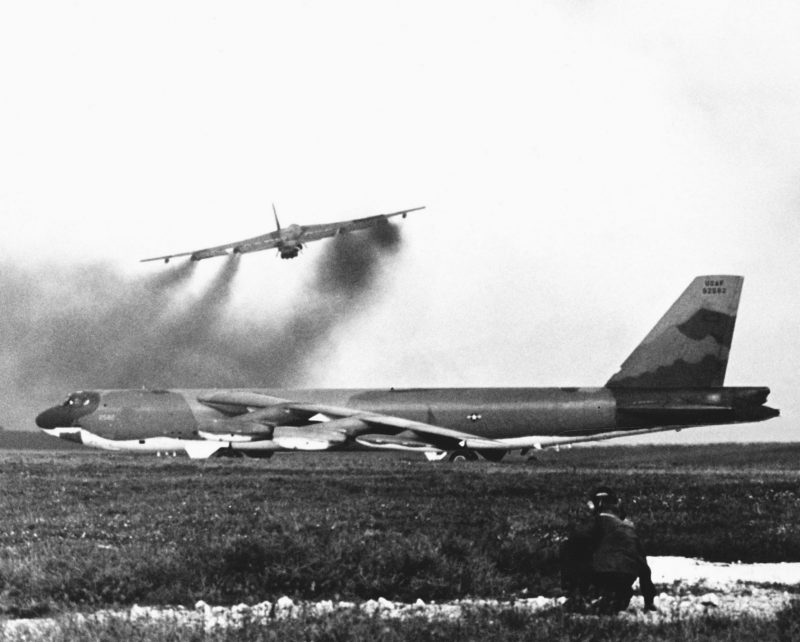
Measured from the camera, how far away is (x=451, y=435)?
36.9 metres

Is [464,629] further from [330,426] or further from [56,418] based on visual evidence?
[56,418]

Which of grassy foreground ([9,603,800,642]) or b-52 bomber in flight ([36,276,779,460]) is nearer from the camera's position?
grassy foreground ([9,603,800,642])

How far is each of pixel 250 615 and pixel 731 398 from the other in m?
29.3

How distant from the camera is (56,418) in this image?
42.1 metres

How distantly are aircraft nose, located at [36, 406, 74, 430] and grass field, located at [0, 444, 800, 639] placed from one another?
11.0m

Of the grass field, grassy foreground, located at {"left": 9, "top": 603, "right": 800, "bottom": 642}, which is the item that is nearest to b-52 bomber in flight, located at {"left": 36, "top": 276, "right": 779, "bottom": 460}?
the grass field

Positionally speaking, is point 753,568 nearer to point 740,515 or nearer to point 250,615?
point 740,515

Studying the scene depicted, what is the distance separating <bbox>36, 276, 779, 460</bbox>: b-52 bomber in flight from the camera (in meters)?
37.3

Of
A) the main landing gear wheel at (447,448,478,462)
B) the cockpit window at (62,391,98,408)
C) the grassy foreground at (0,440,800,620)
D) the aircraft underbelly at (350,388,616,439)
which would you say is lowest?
the main landing gear wheel at (447,448,478,462)

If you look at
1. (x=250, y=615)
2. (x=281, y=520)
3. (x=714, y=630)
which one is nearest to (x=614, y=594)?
(x=714, y=630)

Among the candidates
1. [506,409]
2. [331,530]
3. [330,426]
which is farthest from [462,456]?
[331,530]

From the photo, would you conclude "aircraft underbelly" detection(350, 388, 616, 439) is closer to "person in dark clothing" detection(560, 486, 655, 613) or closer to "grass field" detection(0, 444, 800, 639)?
"grass field" detection(0, 444, 800, 639)

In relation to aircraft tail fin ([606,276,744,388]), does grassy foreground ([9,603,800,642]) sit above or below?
below

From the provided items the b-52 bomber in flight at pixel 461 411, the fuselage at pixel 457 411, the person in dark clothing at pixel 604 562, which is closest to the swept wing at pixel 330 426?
the b-52 bomber in flight at pixel 461 411
